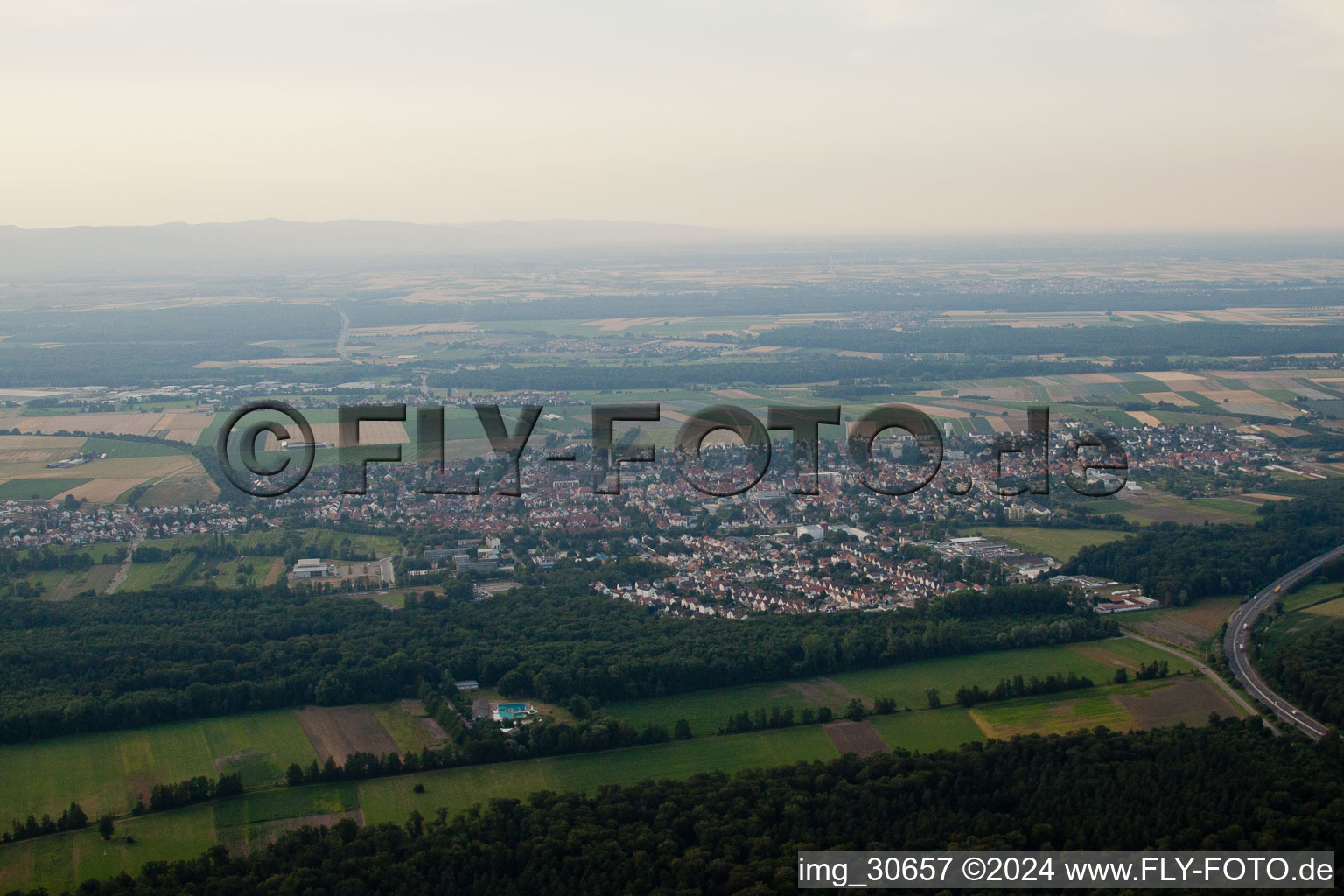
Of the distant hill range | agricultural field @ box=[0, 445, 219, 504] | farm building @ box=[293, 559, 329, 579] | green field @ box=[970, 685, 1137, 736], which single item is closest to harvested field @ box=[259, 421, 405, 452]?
agricultural field @ box=[0, 445, 219, 504]

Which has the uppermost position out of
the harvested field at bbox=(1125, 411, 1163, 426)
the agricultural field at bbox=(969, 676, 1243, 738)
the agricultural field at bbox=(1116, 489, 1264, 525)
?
the harvested field at bbox=(1125, 411, 1163, 426)

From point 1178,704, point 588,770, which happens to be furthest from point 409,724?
point 1178,704

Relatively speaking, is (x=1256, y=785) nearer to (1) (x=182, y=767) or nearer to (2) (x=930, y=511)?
(1) (x=182, y=767)

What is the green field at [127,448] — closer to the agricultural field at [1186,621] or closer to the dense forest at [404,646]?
the dense forest at [404,646]

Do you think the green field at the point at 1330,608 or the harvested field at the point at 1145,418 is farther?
the harvested field at the point at 1145,418

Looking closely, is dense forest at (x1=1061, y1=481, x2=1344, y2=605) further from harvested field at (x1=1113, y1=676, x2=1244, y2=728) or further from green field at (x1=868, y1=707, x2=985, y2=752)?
green field at (x1=868, y1=707, x2=985, y2=752)

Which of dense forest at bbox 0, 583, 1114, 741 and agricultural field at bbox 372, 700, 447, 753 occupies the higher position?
dense forest at bbox 0, 583, 1114, 741

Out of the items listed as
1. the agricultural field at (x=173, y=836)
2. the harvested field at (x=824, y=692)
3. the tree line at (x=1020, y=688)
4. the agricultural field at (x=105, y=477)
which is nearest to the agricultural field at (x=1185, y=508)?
the tree line at (x=1020, y=688)

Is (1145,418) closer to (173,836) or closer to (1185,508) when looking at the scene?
(1185,508)
